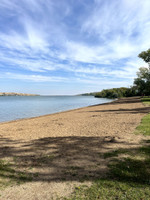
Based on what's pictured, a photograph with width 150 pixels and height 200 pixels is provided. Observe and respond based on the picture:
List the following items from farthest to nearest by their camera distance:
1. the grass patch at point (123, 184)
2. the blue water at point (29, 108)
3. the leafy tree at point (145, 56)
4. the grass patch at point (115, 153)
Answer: the leafy tree at point (145, 56), the blue water at point (29, 108), the grass patch at point (115, 153), the grass patch at point (123, 184)

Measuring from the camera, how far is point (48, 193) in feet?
9.55

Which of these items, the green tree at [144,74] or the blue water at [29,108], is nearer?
the blue water at [29,108]

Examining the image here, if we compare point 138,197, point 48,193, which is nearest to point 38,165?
point 48,193

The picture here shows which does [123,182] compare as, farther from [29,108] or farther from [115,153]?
[29,108]

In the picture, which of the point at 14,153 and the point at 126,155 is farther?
the point at 14,153

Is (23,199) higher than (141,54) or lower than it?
lower

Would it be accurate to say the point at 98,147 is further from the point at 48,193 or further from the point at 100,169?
the point at 48,193

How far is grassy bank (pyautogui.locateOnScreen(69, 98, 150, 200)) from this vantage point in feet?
9.00

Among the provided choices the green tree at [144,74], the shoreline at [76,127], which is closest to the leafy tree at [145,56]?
the green tree at [144,74]

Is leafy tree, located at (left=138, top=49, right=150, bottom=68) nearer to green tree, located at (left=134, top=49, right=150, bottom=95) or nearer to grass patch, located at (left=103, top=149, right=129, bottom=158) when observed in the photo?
green tree, located at (left=134, top=49, right=150, bottom=95)

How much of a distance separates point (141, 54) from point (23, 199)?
37671mm

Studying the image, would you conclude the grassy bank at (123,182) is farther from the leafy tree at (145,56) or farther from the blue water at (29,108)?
the leafy tree at (145,56)

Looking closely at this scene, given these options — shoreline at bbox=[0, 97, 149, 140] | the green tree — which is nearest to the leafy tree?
the green tree

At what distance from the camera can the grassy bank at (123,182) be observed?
2742mm
